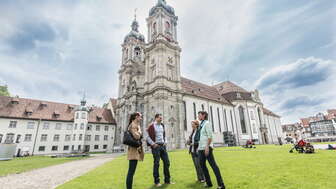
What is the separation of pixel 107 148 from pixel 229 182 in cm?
4000

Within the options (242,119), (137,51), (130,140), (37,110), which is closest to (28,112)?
(37,110)

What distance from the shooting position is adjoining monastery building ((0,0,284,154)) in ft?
91.7

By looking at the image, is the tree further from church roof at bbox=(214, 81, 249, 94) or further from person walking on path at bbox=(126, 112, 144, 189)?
church roof at bbox=(214, 81, 249, 94)

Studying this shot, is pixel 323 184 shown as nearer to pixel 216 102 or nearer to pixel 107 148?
pixel 216 102

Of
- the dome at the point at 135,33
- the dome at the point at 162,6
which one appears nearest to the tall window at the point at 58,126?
the dome at the point at 135,33

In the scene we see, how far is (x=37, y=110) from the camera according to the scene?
32.3 meters

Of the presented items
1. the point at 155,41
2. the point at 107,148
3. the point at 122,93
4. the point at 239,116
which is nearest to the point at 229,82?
the point at 239,116

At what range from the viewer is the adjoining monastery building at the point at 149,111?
27.9 metres

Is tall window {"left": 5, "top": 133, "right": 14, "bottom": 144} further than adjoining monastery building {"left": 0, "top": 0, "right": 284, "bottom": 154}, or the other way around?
adjoining monastery building {"left": 0, "top": 0, "right": 284, "bottom": 154}

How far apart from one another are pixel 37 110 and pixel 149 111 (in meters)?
24.2

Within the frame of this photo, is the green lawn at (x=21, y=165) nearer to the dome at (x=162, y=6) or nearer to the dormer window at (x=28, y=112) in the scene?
the dormer window at (x=28, y=112)

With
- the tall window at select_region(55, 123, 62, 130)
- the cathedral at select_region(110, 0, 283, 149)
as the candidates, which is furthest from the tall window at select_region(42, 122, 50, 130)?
the cathedral at select_region(110, 0, 283, 149)

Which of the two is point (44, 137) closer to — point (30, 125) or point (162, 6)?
point (30, 125)

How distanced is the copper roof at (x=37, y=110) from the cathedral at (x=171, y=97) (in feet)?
35.4
